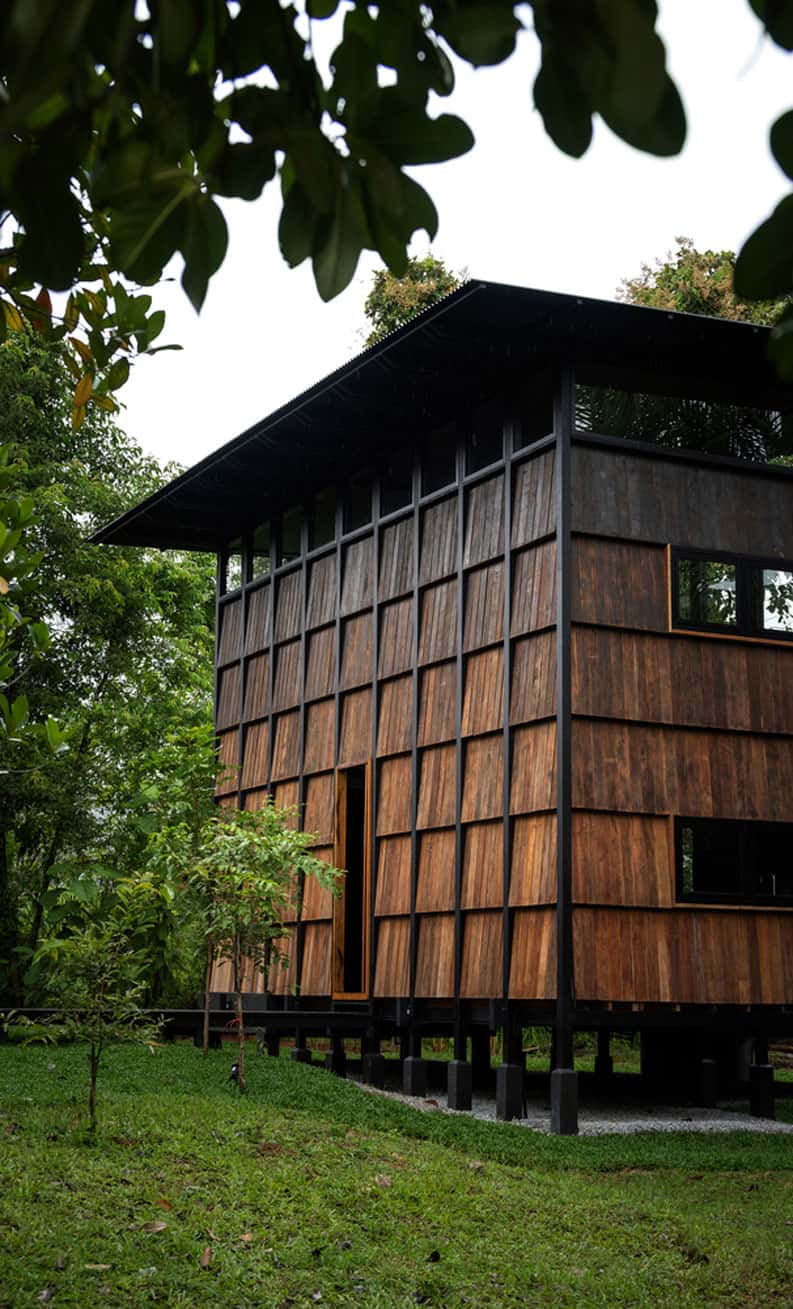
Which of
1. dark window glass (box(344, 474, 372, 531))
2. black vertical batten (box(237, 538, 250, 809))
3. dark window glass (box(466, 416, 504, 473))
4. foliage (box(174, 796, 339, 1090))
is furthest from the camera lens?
black vertical batten (box(237, 538, 250, 809))

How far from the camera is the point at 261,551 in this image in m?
17.9

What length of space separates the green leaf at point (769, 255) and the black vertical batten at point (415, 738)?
11979mm

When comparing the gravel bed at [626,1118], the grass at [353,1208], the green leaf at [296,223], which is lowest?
the grass at [353,1208]

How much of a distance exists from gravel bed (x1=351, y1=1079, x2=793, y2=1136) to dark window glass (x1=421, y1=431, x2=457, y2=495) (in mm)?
5491

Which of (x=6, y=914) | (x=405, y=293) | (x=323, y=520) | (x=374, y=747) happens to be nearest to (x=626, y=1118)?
(x=374, y=747)

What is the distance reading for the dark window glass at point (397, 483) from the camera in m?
14.5

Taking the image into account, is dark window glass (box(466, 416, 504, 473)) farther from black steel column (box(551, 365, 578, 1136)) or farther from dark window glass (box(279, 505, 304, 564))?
dark window glass (box(279, 505, 304, 564))

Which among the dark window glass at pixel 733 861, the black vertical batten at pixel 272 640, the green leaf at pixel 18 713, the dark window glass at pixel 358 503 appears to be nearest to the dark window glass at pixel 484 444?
the dark window glass at pixel 358 503

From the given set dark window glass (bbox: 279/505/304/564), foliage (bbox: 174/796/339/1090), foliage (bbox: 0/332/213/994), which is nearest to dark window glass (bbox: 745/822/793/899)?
foliage (bbox: 174/796/339/1090)

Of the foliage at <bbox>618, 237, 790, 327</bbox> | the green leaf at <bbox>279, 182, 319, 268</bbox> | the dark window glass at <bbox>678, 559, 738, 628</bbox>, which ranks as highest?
the foliage at <bbox>618, 237, 790, 327</bbox>

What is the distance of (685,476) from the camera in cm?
1242

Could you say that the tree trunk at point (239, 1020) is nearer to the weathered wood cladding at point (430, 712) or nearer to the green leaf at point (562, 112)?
the weathered wood cladding at point (430, 712)

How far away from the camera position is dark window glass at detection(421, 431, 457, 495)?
45.6 ft

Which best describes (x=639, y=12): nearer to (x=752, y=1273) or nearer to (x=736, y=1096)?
(x=752, y=1273)
